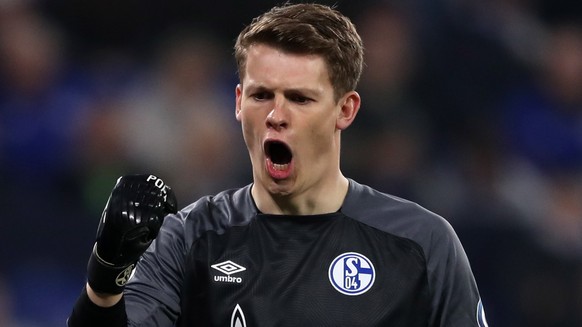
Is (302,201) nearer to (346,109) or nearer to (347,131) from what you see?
(346,109)

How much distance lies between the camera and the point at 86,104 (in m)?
6.05

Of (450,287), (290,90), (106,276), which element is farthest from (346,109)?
(106,276)

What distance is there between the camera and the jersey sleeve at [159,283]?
10.1 ft

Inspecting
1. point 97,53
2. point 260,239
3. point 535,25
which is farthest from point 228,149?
point 260,239

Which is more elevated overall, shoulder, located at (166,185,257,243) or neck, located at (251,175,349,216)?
neck, located at (251,175,349,216)

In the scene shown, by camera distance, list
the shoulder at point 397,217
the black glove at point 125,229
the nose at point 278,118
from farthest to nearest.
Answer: the shoulder at point 397,217, the nose at point 278,118, the black glove at point 125,229

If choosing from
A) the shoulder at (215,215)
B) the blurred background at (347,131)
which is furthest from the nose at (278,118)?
the blurred background at (347,131)

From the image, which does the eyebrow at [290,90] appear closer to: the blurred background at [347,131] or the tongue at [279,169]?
the tongue at [279,169]

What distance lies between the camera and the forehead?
3109mm

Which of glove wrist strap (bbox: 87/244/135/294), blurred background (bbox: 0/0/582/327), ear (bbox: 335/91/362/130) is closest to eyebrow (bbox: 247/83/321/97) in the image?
ear (bbox: 335/91/362/130)

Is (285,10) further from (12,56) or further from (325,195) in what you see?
(12,56)

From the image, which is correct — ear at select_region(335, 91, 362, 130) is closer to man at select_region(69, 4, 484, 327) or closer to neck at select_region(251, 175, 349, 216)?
man at select_region(69, 4, 484, 327)

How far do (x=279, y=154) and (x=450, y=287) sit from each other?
653 millimetres

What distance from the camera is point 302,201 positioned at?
10.7ft
